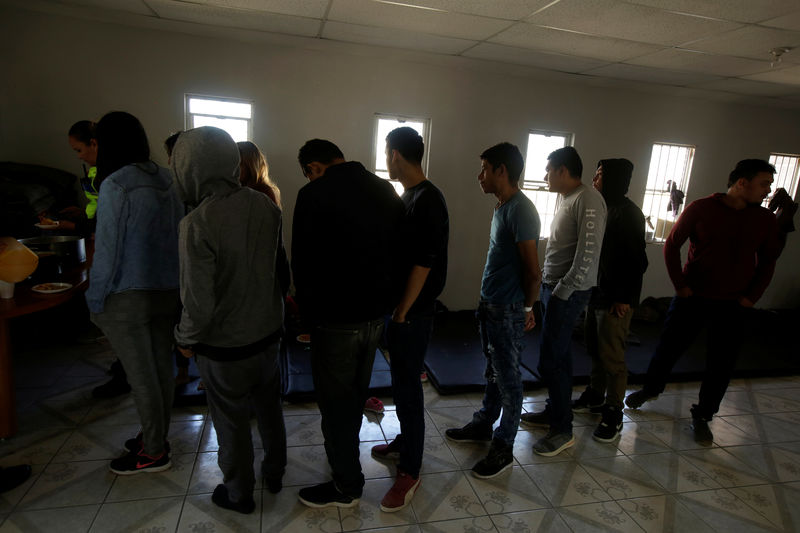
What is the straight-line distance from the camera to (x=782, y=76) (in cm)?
401

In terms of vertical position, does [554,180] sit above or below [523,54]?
below

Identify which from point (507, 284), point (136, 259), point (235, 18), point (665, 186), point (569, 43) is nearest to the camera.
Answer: point (136, 259)

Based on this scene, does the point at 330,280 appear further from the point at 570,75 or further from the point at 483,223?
the point at 570,75

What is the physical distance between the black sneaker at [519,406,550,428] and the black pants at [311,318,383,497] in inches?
49.5

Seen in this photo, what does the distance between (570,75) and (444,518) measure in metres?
4.25

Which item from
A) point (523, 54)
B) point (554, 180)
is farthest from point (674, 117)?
point (554, 180)

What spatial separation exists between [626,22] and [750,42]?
107cm

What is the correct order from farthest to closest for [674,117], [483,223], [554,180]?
[674,117], [483,223], [554,180]

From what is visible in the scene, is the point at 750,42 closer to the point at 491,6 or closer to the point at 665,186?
the point at 491,6

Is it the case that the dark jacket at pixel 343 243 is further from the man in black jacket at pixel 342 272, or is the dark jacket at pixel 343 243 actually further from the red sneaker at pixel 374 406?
the red sneaker at pixel 374 406

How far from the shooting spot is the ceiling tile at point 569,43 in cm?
320

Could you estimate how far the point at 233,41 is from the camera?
12.6ft

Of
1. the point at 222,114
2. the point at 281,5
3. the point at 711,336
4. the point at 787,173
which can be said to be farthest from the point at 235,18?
the point at 787,173

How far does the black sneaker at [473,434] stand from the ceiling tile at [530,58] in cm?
298
